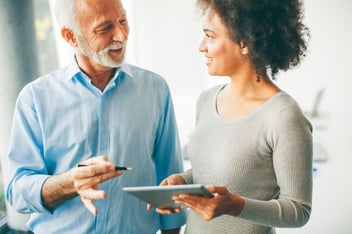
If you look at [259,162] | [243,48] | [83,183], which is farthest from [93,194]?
[243,48]

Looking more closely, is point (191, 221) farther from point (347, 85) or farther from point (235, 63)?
point (347, 85)

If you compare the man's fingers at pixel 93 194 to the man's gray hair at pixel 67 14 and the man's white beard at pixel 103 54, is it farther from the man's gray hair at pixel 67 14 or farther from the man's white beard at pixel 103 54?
the man's gray hair at pixel 67 14

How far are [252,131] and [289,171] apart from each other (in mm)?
155

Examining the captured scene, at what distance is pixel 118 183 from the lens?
128 centimetres

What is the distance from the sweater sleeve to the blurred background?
3.68 feet

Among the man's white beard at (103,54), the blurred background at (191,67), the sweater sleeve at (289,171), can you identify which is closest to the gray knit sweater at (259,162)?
the sweater sleeve at (289,171)

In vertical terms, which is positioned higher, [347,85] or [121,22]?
[121,22]

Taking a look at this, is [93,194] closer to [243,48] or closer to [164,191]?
[164,191]

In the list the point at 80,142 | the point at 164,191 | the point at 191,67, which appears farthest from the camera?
the point at 191,67

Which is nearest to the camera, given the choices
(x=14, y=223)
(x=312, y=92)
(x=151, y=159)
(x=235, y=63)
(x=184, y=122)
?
(x=235, y=63)

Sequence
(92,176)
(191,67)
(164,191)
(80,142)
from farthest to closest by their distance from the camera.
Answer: (191,67)
(80,142)
(92,176)
(164,191)

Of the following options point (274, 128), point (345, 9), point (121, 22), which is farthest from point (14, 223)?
point (345, 9)

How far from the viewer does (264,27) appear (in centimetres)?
105

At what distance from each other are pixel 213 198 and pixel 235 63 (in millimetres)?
442
